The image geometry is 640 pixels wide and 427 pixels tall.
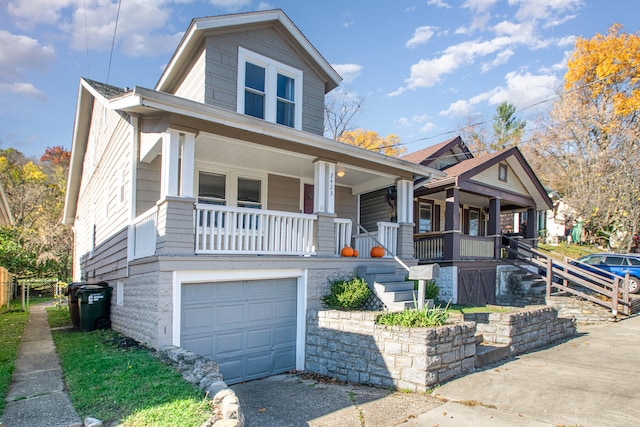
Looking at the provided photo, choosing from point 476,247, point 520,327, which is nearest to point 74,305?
point 520,327

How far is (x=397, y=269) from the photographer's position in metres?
9.41

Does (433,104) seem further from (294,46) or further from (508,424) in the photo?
(508,424)

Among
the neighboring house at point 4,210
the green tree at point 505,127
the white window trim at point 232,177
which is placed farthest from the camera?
the green tree at point 505,127

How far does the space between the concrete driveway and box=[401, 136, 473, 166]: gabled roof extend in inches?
313

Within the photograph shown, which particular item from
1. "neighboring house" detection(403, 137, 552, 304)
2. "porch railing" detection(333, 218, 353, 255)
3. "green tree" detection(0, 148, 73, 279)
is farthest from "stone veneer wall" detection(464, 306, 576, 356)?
"green tree" detection(0, 148, 73, 279)

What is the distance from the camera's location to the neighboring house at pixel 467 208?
12.0 meters

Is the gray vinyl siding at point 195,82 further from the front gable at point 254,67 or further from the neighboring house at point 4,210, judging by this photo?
the neighboring house at point 4,210

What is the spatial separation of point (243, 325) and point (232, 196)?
11.7 feet

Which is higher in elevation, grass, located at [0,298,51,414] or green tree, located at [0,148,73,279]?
green tree, located at [0,148,73,279]

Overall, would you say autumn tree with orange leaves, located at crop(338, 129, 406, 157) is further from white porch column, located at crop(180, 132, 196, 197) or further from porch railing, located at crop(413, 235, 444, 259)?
white porch column, located at crop(180, 132, 196, 197)

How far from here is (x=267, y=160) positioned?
9.19 meters

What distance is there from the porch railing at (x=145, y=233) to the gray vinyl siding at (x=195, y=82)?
3.16m

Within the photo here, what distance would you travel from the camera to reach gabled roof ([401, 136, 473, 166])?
13902mm

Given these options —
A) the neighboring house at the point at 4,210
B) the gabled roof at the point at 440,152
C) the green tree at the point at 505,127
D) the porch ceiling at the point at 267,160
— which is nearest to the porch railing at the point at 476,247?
the gabled roof at the point at 440,152
